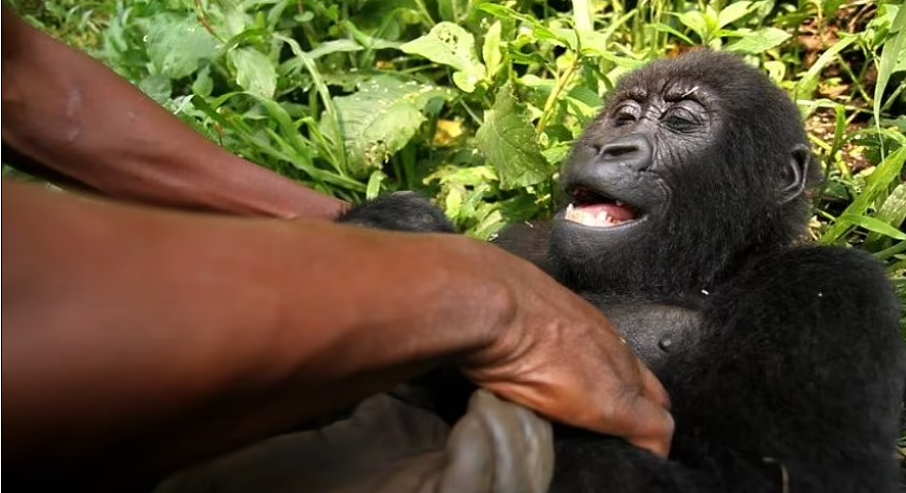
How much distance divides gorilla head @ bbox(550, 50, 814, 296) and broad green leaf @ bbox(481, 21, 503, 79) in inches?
32.6

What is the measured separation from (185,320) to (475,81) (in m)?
2.72

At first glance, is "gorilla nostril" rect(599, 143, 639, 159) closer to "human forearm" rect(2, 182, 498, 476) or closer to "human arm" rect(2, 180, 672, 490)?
"human arm" rect(2, 180, 672, 490)

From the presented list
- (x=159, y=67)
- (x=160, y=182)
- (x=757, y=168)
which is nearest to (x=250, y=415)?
(x=160, y=182)

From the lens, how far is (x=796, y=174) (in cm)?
301

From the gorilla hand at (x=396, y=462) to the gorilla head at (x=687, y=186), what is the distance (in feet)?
3.43

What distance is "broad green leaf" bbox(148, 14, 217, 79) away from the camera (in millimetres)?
4191

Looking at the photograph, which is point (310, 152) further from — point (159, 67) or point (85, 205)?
point (85, 205)

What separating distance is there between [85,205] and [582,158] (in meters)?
1.93

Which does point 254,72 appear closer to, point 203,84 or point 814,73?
point 203,84

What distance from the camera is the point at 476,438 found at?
1.76 meters

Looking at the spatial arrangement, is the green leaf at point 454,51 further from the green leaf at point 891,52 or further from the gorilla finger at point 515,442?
the gorilla finger at point 515,442

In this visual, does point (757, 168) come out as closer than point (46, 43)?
No

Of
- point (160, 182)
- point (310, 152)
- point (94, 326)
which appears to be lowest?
point (310, 152)

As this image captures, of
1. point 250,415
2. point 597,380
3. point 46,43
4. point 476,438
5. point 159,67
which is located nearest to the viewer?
point 250,415
